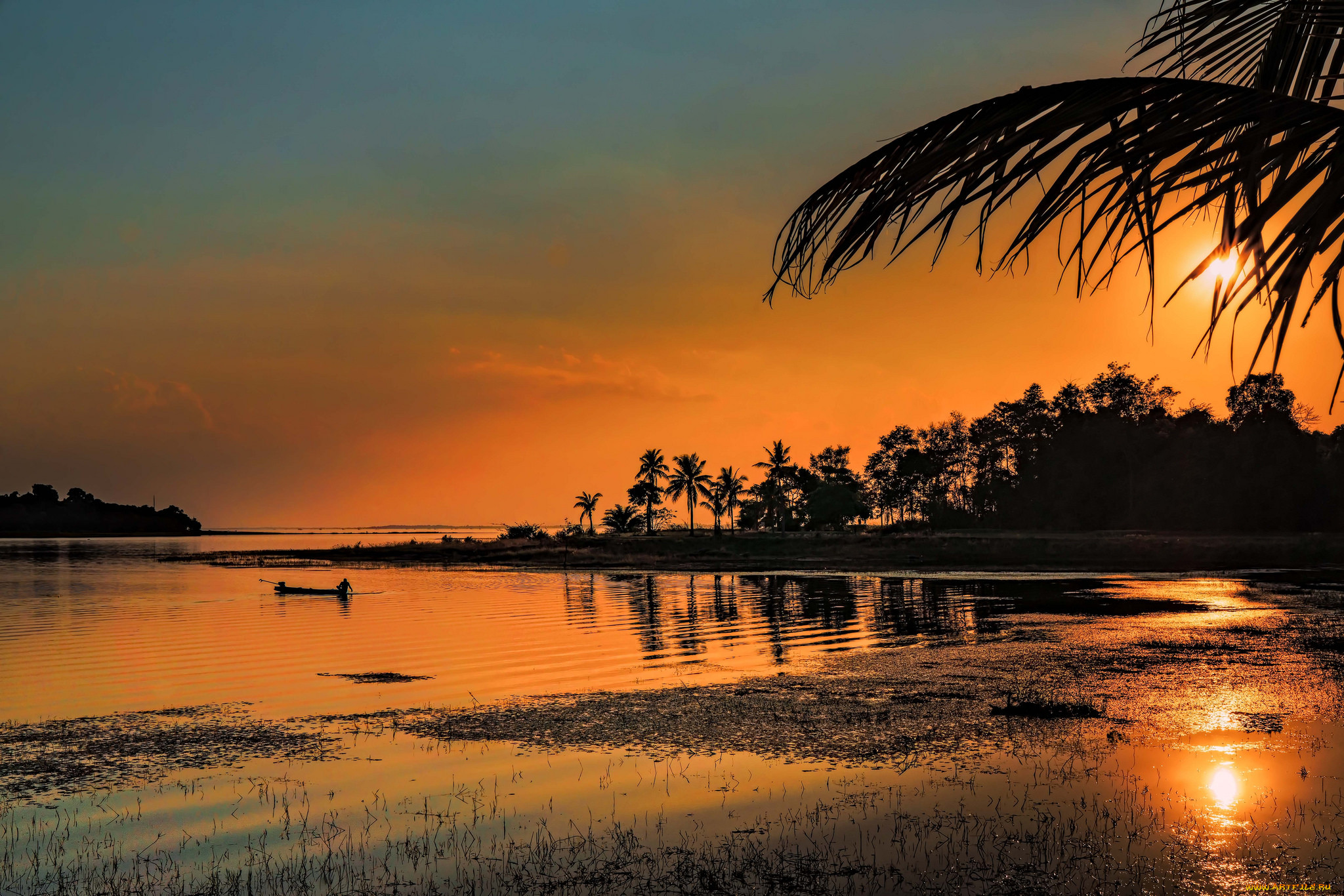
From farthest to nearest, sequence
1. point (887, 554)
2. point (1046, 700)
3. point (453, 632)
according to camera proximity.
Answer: point (887, 554), point (453, 632), point (1046, 700)

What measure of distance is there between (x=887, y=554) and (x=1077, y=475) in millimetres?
35956

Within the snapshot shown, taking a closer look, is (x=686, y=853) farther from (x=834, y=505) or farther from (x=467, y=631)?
(x=834, y=505)

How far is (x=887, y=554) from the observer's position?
273 feet

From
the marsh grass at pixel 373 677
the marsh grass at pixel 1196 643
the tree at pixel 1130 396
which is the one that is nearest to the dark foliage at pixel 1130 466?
the tree at pixel 1130 396

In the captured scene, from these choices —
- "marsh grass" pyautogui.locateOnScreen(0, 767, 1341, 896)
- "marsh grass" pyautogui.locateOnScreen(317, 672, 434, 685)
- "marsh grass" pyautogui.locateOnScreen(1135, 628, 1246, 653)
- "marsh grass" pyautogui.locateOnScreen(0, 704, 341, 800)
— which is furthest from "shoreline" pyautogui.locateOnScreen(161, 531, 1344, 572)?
"marsh grass" pyautogui.locateOnScreen(0, 767, 1341, 896)

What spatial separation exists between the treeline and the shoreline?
290 inches

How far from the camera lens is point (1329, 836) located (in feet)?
29.4

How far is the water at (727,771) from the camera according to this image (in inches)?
356

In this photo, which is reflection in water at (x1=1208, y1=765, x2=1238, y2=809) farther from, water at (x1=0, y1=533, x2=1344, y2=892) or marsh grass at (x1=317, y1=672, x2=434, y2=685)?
marsh grass at (x1=317, y1=672, x2=434, y2=685)

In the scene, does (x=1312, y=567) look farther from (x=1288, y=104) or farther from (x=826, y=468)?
(x=826, y=468)

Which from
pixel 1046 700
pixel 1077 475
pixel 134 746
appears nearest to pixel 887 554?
pixel 1077 475

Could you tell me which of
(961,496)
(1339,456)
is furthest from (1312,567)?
(961,496)

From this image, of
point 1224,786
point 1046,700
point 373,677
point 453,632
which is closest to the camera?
point 1224,786

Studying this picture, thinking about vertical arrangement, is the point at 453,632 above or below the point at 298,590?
below
